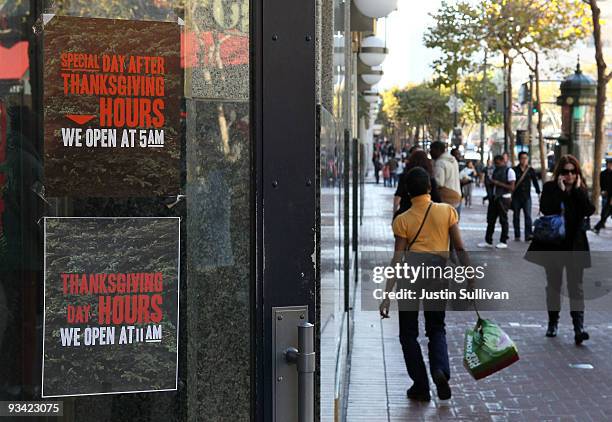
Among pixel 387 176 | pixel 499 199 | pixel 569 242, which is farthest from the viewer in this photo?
pixel 387 176

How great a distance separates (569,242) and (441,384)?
2757mm

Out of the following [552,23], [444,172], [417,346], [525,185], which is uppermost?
[552,23]

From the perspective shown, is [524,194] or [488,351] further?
[524,194]

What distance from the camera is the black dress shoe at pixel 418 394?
25.0 ft

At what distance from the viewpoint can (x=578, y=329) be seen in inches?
382

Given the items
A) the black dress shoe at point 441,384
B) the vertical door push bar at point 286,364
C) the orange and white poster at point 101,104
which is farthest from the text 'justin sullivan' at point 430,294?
the orange and white poster at point 101,104

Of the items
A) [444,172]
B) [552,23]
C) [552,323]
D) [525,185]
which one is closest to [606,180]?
[525,185]

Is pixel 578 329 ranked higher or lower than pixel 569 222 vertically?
lower

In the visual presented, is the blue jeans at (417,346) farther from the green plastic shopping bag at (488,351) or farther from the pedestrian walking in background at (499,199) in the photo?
the pedestrian walking in background at (499,199)

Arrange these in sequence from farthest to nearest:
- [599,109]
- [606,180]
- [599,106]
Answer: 1. [606,180]
2. [599,109]
3. [599,106]

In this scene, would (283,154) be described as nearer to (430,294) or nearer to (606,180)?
(430,294)

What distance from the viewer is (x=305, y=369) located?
2.53 meters

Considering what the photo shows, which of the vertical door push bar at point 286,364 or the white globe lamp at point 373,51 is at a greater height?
the white globe lamp at point 373,51

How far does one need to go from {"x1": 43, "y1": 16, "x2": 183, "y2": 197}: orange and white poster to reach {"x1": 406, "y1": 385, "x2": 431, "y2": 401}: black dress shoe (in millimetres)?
5394
